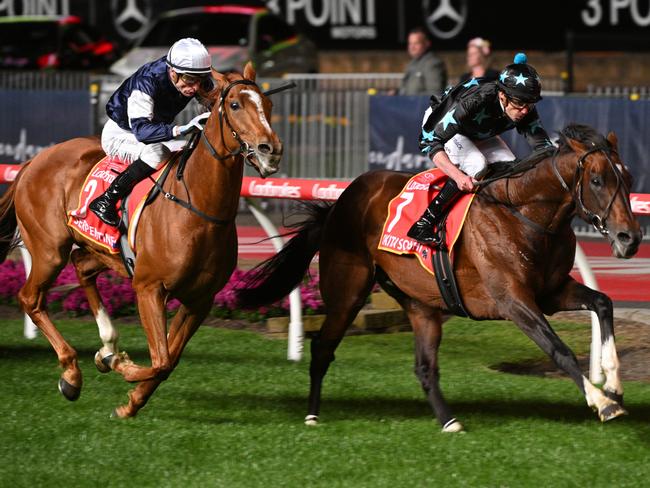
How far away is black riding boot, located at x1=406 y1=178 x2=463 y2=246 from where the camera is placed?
7.03m

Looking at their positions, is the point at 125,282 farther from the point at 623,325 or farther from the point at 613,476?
the point at 613,476

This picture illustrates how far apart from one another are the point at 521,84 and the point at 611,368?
1.43 meters

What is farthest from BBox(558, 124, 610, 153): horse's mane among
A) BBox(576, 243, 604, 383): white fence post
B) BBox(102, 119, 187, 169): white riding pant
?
BBox(102, 119, 187, 169): white riding pant

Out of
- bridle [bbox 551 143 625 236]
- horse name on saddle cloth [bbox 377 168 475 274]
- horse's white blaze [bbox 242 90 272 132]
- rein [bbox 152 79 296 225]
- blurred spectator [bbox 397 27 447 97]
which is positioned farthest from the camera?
blurred spectator [bbox 397 27 447 97]

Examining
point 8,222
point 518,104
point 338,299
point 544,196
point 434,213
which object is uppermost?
point 518,104

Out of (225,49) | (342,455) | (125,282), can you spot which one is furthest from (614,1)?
(342,455)

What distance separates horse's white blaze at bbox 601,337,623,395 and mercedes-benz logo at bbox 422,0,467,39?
1912 centimetres

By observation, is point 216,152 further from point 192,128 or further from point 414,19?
point 414,19

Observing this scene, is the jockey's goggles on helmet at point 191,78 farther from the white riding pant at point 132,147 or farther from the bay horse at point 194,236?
the white riding pant at point 132,147

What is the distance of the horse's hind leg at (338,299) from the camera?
7367mm

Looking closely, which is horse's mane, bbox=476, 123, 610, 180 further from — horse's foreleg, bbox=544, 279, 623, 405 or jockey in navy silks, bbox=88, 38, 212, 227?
jockey in navy silks, bbox=88, 38, 212, 227

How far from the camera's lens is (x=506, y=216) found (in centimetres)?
681

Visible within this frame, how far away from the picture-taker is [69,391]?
7.32m

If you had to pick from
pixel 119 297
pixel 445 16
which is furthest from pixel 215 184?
pixel 445 16
